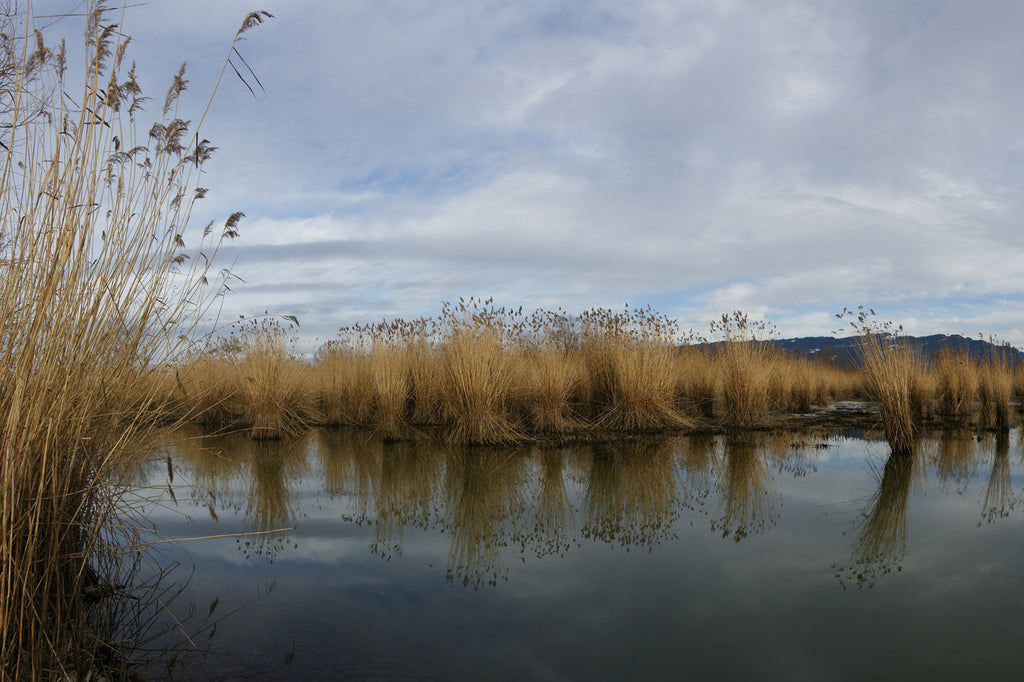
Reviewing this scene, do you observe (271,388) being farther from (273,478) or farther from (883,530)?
(883,530)

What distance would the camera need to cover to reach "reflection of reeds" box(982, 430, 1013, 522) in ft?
14.6

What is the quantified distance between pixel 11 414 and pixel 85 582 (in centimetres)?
125

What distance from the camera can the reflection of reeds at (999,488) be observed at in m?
4.45

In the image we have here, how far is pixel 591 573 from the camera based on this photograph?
3137 millimetres

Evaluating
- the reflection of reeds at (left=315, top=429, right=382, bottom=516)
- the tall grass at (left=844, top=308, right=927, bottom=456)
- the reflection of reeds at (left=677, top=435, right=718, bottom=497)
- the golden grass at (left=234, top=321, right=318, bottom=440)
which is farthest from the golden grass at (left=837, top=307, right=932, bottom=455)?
the golden grass at (left=234, top=321, right=318, bottom=440)

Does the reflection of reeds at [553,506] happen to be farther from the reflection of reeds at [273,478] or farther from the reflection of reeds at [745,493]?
the reflection of reeds at [273,478]

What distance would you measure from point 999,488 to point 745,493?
2.34 m

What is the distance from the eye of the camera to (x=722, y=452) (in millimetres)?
6742

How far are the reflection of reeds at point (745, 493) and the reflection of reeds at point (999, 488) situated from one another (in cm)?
152

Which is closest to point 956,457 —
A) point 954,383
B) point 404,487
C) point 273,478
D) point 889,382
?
point 889,382

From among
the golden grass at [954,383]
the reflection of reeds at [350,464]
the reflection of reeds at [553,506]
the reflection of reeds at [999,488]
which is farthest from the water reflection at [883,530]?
the golden grass at [954,383]

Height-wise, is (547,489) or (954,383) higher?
(954,383)

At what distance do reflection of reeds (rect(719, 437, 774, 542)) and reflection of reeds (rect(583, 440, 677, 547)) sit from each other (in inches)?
16.1

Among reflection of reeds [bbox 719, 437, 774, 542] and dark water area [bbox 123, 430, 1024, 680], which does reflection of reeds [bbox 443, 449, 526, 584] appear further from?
reflection of reeds [bbox 719, 437, 774, 542]
